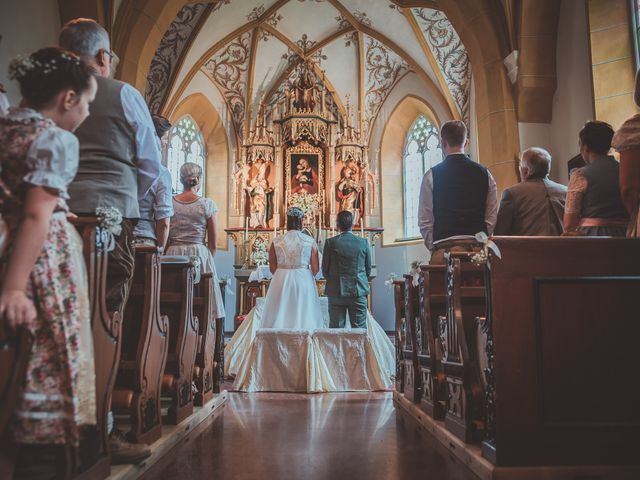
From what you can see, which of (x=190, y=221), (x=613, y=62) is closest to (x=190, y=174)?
(x=190, y=221)

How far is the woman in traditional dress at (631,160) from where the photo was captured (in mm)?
2588

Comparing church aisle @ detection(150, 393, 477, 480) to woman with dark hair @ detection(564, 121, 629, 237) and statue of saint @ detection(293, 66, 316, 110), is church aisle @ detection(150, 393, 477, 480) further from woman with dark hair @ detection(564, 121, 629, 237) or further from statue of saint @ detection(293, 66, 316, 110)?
statue of saint @ detection(293, 66, 316, 110)

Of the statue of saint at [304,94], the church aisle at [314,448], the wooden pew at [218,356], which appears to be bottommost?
the church aisle at [314,448]

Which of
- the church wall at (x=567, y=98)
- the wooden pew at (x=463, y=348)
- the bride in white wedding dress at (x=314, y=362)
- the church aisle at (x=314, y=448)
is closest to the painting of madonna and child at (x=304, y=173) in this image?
the church wall at (x=567, y=98)

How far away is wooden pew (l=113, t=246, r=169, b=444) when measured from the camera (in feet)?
8.53

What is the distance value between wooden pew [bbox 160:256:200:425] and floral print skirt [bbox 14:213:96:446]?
171cm

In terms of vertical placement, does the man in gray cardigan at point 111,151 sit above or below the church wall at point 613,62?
below

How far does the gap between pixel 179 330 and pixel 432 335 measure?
150 cm

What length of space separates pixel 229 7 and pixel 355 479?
1130cm

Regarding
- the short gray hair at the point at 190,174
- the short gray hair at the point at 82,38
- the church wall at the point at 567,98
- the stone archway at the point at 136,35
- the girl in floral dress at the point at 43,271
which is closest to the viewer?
the girl in floral dress at the point at 43,271

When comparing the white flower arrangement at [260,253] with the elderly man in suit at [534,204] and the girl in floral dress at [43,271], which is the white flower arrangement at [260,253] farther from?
the girl in floral dress at [43,271]

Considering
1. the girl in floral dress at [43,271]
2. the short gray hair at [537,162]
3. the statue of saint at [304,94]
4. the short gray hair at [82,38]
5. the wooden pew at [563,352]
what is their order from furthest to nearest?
the statue of saint at [304,94] < the short gray hair at [537,162] < the short gray hair at [82,38] < the wooden pew at [563,352] < the girl in floral dress at [43,271]

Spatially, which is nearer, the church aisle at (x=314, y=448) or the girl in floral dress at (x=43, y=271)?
the girl in floral dress at (x=43, y=271)

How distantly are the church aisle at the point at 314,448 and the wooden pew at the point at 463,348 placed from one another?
0.61 ft
